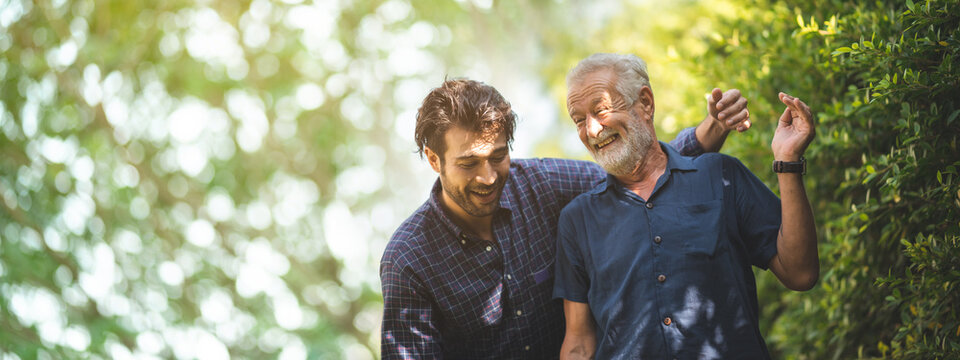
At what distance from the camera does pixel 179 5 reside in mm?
9031

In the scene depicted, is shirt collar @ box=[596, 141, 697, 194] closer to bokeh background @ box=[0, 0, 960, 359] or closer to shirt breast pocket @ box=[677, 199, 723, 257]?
shirt breast pocket @ box=[677, 199, 723, 257]

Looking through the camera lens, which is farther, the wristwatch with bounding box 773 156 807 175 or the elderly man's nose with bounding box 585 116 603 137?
the elderly man's nose with bounding box 585 116 603 137

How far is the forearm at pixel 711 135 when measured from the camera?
2816 millimetres

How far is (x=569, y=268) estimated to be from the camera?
8.75 ft

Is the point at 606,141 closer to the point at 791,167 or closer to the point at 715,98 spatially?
the point at 715,98

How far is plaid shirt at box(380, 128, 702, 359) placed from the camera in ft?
9.61

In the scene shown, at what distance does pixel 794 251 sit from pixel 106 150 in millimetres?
9286

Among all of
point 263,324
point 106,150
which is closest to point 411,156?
point 263,324

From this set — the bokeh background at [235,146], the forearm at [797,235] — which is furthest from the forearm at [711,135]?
the bokeh background at [235,146]

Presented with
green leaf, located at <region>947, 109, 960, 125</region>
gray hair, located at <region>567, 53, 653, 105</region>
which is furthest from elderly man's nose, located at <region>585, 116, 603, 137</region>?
green leaf, located at <region>947, 109, 960, 125</region>

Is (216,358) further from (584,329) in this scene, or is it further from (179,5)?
(584,329)

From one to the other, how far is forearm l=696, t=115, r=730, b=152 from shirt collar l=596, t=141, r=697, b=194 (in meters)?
0.25

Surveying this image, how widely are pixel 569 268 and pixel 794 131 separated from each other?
920 mm

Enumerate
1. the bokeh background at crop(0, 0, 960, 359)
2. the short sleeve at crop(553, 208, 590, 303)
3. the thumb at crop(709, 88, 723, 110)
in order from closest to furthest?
1. the thumb at crop(709, 88, 723, 110)
2. the short sleeve at crop(553, 208, 590, 303)
3. the bokeh background at crop(0, 0, 960, 359)
